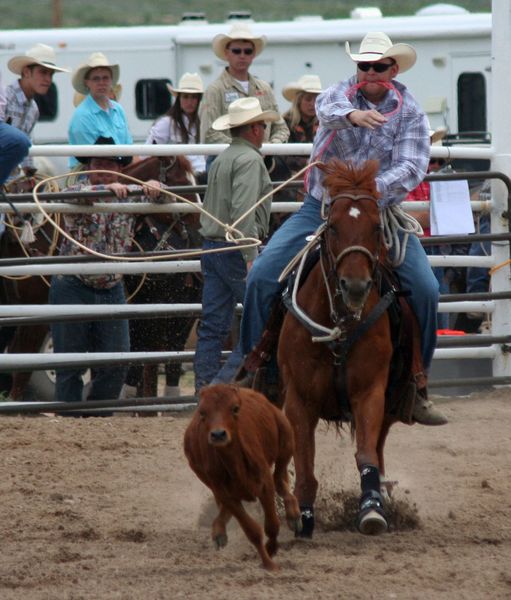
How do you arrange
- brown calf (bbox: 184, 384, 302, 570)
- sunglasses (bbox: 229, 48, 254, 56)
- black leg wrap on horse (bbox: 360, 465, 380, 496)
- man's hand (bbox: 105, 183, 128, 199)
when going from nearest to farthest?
brown calf (bbox: 184, 384, 302, 570) → black leg wrap on horse (bbox: 360, 465, 380, 496) → man's hand (bbox: 105, 183, 128, 199) → sunglasses (bbox: 229, 48, 254, 56)

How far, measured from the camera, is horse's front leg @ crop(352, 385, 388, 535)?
5.30 meters

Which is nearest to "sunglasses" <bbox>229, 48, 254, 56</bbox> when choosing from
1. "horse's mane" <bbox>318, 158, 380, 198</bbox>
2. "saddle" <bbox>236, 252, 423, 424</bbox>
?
"saddle" <bbox>236, 252, 423, 424</bbox>

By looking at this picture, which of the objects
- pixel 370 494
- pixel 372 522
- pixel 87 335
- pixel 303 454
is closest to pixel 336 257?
pixel 303 454

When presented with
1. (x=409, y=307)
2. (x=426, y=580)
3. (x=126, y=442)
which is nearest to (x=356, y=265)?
(x=409, y=307)

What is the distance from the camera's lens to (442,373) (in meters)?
9.20

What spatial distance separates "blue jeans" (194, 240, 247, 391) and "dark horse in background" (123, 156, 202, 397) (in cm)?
80

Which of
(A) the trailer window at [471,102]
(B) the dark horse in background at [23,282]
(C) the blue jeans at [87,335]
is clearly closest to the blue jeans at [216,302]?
(C) the blue jeans at [87,335]

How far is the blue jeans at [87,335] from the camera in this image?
859cm

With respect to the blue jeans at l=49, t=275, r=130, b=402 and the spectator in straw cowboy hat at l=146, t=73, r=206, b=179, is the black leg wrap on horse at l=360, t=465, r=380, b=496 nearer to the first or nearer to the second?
the blue jeans at l=49, t=275, r=130, b=402

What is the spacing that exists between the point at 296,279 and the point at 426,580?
161cm

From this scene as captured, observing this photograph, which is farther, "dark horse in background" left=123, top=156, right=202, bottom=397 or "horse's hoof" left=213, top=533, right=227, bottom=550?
"dark horse in background" left=123, top=156, right=202, bottom=397

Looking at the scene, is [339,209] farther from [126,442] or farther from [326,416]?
[126,442]

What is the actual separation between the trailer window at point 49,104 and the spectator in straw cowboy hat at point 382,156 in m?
11.1

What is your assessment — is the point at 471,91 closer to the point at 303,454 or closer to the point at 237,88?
the point at 237,88
